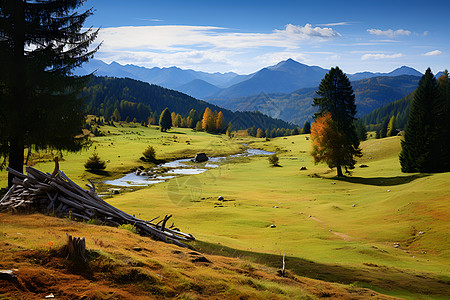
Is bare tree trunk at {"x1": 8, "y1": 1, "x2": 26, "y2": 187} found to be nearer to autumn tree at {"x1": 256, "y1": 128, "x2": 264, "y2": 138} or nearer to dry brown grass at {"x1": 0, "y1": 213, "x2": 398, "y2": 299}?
dry brown grass at {"x1": 0, "y1": 213, "x2": 398, "y2": 299}

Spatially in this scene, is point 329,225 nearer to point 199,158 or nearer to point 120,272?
point 120,272

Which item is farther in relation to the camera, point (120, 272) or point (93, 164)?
point (93, 164)

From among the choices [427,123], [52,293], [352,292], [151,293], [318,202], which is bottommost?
[318,202]

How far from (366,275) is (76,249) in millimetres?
9779

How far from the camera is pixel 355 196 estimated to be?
30.4 m

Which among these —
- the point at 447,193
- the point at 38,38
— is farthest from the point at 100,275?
the point at 447,193

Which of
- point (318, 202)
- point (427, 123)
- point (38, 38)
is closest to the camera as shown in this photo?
point (38, 38)

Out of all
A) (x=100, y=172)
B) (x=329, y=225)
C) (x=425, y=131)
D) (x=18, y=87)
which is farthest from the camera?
(x=100, y=172)

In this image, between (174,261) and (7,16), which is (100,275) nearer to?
(174,261)

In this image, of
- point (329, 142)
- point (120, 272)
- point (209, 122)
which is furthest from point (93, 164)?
point (209, 122)

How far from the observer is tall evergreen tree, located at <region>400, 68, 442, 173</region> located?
136 feet

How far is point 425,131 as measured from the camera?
4138cm

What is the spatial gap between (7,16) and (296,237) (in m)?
20.6

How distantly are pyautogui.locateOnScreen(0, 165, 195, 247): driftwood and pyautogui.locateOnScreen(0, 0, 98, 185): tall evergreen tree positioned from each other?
5.42 metres
